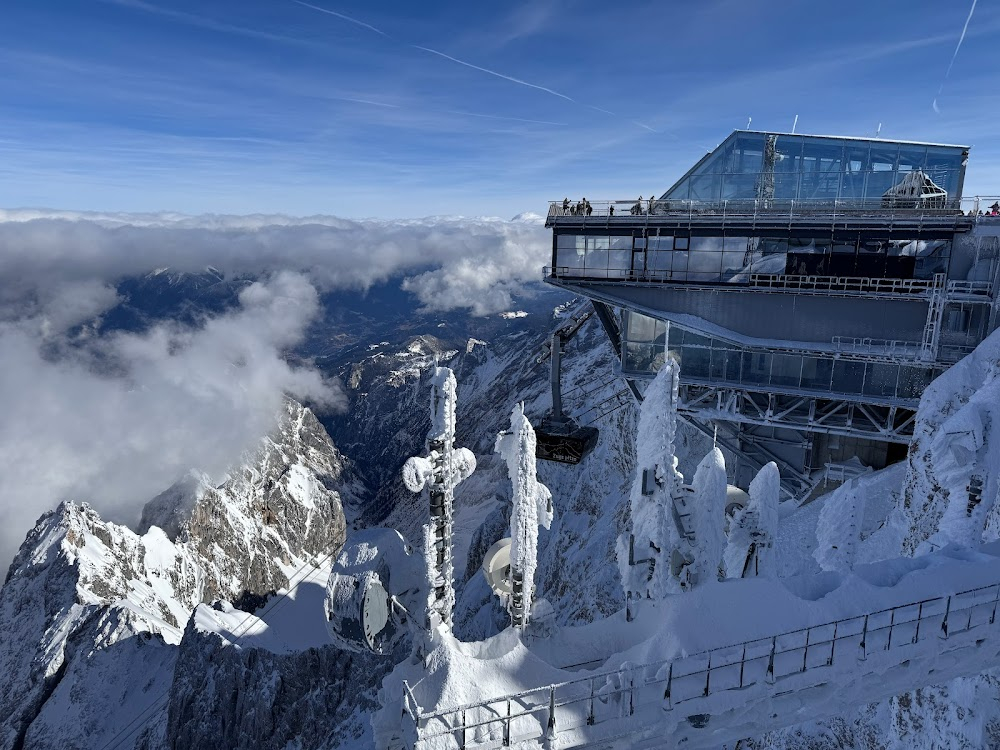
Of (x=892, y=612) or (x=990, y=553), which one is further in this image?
(x=990, y=553)

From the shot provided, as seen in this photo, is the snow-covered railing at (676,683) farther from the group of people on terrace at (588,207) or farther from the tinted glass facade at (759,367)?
the group of people on terrace at (588,207)

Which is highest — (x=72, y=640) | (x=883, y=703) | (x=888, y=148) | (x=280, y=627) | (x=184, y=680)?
(x=888, y=148)

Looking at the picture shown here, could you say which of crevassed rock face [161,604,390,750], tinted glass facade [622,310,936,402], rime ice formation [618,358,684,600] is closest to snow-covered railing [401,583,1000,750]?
rime ice formation [618,358,684,600]

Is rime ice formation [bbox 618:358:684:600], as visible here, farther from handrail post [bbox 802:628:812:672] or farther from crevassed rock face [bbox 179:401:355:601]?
crevassed rock face [bbox 179:401:355:601]

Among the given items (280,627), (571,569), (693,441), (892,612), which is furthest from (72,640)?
(892,612)

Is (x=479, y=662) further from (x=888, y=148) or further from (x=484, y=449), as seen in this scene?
(x=484, y=449)

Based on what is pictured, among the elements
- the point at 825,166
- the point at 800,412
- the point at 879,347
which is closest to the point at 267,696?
the point at 800,412

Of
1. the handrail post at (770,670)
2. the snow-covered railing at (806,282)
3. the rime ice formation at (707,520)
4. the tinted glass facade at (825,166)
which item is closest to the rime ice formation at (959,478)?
the rime ice formation at (707,520)
